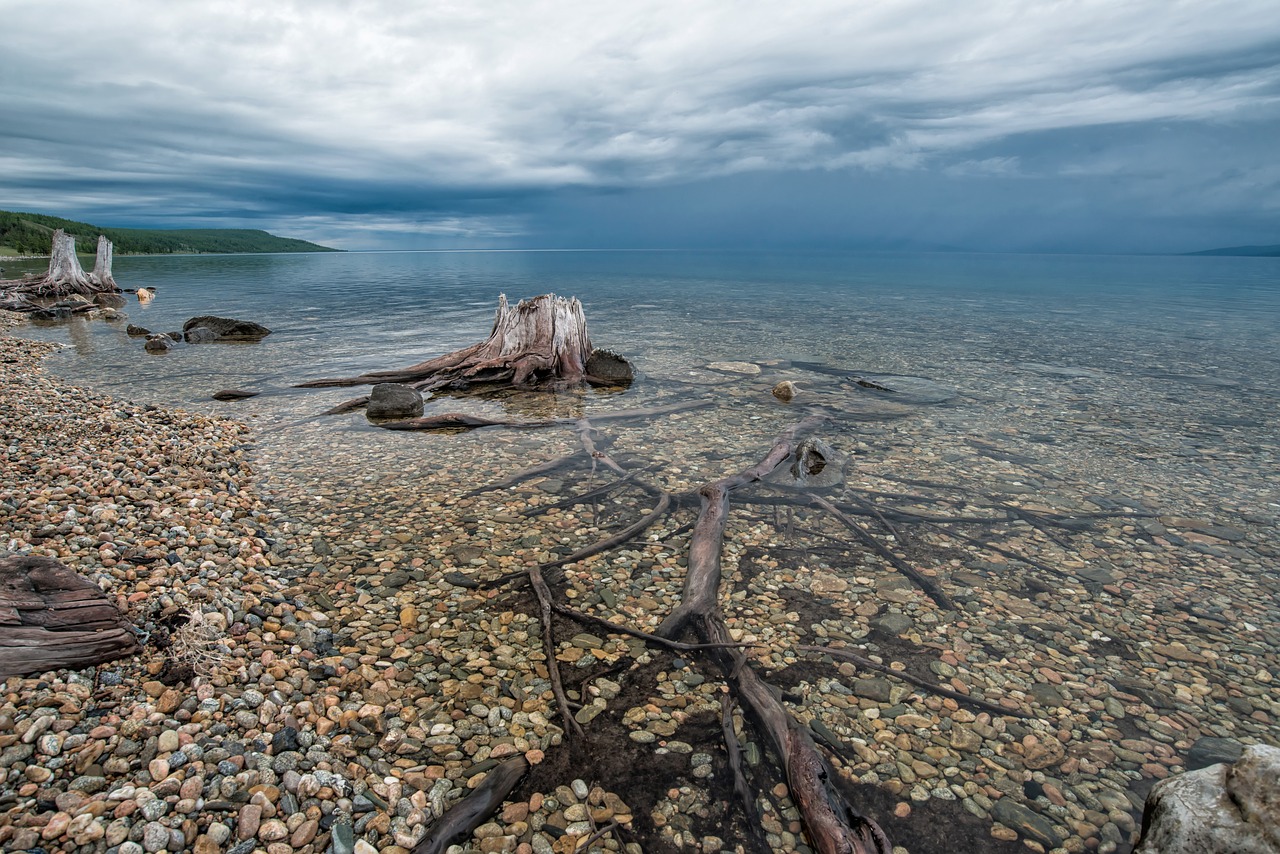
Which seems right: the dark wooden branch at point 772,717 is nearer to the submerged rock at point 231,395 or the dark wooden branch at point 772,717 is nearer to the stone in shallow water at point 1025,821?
the stone in shallow water at point 1025,821

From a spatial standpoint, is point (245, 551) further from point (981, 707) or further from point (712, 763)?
point (981, 707)

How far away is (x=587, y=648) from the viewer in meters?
6.97

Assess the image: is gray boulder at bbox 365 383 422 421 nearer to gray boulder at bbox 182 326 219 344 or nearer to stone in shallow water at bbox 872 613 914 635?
stone in shallow water at bbox 872 613 914 635

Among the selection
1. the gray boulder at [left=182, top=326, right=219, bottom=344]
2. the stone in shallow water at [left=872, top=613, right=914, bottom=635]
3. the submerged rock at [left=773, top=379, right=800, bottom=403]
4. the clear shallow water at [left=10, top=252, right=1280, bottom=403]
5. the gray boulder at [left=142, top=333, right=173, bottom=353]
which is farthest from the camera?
the gray boulder at [left=182, top=326, right=219, bottom=344]

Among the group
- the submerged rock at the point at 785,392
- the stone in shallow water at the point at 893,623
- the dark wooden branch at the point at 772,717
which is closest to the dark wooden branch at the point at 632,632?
the dark wooden branch at the point at 772,717

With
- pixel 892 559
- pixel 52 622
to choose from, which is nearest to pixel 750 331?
pixel 892 559

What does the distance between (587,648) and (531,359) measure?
1547 cm

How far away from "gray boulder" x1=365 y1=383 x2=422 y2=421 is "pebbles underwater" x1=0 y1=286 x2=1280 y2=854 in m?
3.19

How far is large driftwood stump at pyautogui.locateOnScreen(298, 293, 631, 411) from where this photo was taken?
21.0 meters

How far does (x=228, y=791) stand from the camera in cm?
460

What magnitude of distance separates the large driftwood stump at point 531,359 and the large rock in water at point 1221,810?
18195 mm

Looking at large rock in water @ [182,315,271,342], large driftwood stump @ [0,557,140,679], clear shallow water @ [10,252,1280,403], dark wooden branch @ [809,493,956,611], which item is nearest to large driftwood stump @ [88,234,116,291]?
clear shallow water @ [10,252,1280,403]

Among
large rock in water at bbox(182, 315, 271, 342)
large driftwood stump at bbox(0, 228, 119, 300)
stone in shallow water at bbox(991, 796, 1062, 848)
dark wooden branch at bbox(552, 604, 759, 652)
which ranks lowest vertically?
stone in shallow water at bbox(991, 796, 1062, 848)

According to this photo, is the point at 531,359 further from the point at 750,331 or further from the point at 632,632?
the point at 750,331
